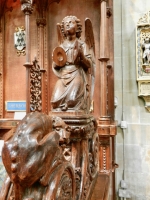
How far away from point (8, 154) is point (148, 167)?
9.12 feet

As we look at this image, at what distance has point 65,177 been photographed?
987mm

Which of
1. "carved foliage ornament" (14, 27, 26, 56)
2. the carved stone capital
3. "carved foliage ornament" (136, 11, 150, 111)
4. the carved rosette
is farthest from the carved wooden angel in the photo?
"carved foliage ornament" (14, 27, 26, 56)

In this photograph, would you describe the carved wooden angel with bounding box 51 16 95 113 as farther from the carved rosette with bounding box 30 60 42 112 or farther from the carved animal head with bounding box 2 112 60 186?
the carved rosette with bounding box 30 60 42 112

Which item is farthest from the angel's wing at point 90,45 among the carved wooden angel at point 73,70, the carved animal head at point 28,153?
the carved animal head at point 28,153

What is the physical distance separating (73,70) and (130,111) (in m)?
1.69

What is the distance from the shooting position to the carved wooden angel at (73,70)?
161 centimetres

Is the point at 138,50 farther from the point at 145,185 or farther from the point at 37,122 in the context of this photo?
the point at 37,122

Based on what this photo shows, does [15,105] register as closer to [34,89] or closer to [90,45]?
[34,89]

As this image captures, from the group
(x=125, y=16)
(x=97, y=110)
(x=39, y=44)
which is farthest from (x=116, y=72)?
(x=39, y=44)

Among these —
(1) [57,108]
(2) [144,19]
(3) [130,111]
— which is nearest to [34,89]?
(1) [57,108]

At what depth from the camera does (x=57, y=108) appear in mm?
1612

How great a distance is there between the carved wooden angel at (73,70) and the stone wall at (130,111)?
133 centimetres

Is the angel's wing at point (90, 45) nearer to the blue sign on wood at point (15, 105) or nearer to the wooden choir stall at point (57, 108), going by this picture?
the wooden choir stall at point (57, 108)

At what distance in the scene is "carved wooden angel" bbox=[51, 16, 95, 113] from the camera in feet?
5.28
